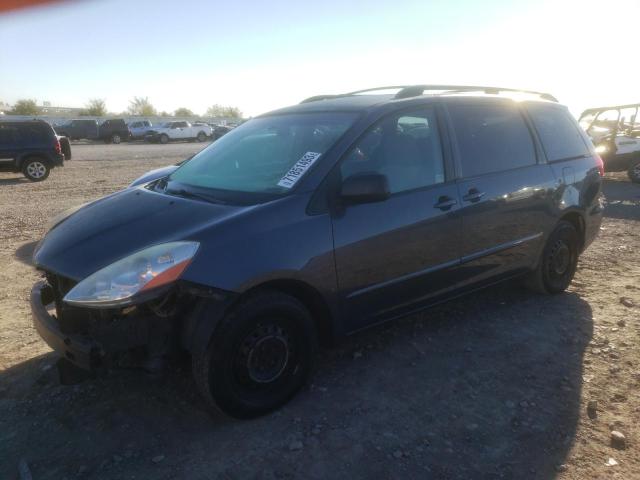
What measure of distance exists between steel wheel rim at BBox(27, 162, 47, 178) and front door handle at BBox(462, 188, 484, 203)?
13519mm

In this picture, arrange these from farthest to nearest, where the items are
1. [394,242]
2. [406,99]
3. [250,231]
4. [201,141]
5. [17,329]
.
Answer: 1. [201,141]
2. [17,329]
3. [406,99]
4. [394,242]
5. [250,231]

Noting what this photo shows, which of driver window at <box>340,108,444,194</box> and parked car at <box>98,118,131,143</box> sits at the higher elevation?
parked car at <box>98,118,131,143</box>

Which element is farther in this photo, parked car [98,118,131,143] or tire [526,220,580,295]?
parked car [98,118,131,143]

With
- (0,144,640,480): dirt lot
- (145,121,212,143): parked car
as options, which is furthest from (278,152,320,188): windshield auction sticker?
(145,121,212,143): parked car

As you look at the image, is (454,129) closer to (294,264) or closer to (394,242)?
(394,242)

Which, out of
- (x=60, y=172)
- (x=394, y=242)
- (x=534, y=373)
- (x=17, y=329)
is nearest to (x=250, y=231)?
(x=394, y=242)

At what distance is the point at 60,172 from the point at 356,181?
15.6 m

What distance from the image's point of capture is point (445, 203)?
347cm

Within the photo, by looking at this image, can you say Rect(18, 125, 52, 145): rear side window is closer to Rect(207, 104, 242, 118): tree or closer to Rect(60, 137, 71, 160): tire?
Rect(60, 137, 71, 160): tire

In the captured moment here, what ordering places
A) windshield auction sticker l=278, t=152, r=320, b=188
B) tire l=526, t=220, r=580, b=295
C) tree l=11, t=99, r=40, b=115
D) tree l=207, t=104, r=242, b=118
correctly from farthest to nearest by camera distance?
tree l=207, t=104, r=242, b=118, tree l=11, t=99, r=40, b=115, tire l=526, t=220, r=580, b=295, windshield auction sticker l=278, t=152, r=320, b=188

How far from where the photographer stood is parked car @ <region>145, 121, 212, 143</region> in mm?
37500

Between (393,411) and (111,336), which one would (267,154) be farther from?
(393,411)

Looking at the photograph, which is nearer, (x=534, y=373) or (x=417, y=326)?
(x=534, y=373)

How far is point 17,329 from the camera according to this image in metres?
3.93
